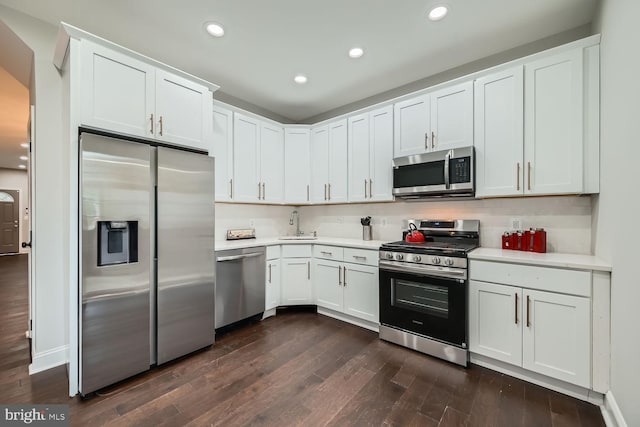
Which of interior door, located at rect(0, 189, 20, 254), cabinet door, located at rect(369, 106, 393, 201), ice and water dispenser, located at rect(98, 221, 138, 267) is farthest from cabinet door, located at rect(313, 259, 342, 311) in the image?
interior door, located at rect(0, 189, 20, 254)

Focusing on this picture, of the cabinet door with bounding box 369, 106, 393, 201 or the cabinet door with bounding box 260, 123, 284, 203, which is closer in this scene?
the cabinet door with bounding box 369, 106, 393, 201

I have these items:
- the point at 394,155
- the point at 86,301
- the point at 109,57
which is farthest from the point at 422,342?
the point at 109,57

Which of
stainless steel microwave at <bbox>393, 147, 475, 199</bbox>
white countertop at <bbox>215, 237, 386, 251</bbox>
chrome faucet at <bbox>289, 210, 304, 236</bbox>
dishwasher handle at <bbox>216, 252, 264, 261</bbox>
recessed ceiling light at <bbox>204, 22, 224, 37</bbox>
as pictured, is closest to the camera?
recessed ceiling light at <bbox>204, 22, 224, 37</bbox>

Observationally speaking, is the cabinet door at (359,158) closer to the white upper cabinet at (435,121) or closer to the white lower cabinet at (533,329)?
the white upper cabinet at (435,121)

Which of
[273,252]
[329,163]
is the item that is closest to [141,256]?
[273,252]

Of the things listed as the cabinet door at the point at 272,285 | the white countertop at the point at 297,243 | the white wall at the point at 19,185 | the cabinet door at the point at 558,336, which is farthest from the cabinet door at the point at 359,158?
Result: the white wall at the point at 19,185

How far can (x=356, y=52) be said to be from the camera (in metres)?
2.75

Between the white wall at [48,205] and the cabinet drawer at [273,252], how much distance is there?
1855 mm

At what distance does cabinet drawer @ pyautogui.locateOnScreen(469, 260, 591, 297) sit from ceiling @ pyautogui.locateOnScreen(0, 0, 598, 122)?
2.05m

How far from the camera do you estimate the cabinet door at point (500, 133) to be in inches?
94.2

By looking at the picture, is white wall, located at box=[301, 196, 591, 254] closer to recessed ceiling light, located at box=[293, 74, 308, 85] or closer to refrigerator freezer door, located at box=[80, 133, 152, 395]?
recessed ceiling light, located at box=[293, 74, 308, 85]

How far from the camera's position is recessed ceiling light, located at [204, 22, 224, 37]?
92.5 inches

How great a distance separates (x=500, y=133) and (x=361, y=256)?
1.80 m

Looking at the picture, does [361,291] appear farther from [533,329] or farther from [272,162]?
[272,162]
